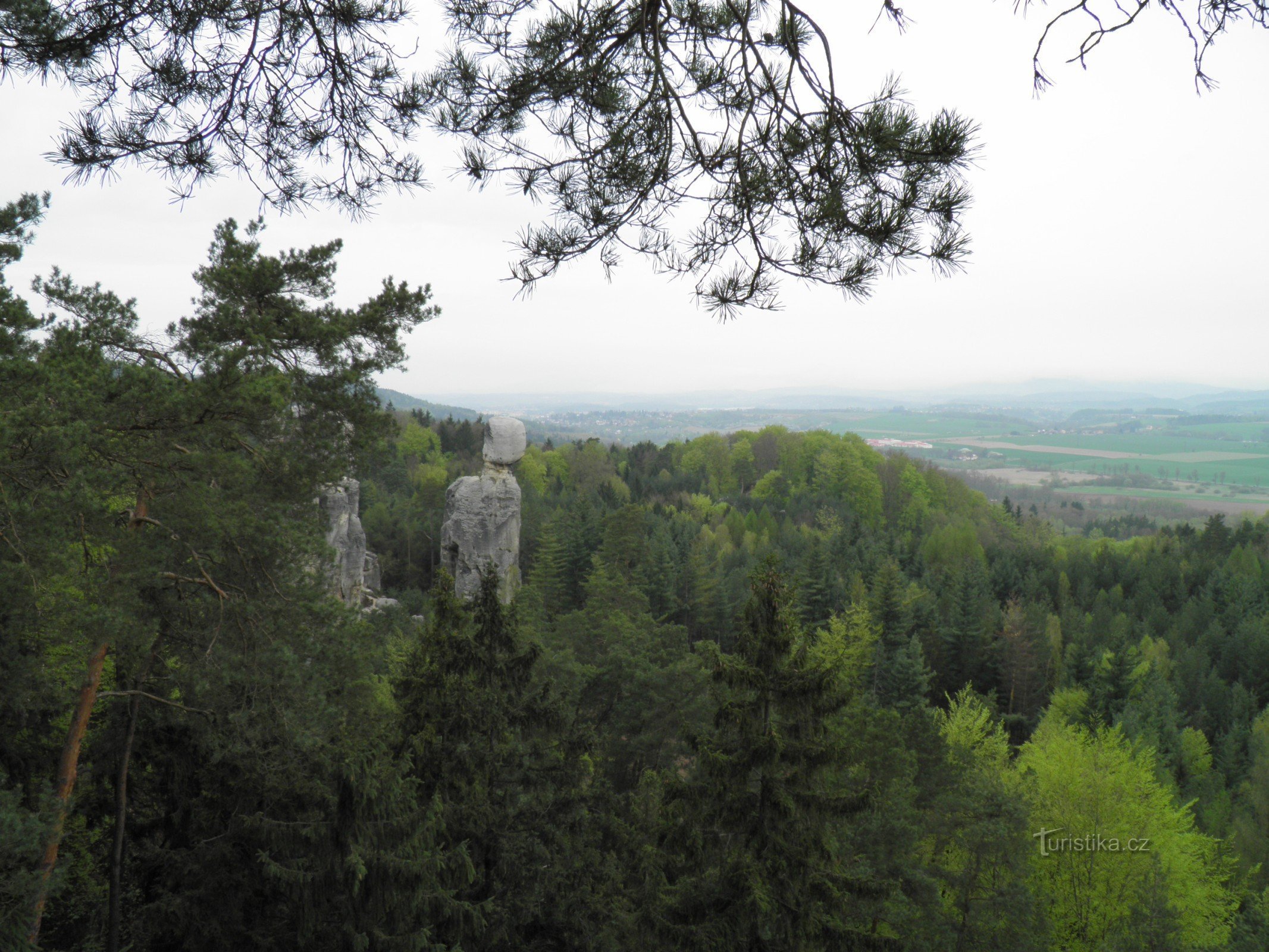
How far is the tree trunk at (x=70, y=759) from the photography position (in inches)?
246

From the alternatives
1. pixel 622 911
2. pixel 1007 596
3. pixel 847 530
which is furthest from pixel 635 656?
pixel 847 530

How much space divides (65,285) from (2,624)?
3.01m

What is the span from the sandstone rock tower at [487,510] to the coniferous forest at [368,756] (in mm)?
9145

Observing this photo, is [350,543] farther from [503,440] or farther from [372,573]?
[372,573]

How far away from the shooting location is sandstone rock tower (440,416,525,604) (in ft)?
78.5

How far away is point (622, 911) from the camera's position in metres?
8.87

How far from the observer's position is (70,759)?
665 cm

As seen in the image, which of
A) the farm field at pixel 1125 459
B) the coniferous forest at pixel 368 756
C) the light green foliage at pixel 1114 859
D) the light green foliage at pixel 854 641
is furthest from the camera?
the farm field at pixel 1125 459

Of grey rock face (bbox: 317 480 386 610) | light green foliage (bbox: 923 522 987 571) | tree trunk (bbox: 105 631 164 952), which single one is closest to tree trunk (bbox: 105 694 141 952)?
tree trunk (bbox: 105 631 164 952)

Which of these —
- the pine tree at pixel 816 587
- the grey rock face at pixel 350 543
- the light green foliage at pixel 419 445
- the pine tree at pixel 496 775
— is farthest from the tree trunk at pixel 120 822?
the light green foliage at pixel 419 445

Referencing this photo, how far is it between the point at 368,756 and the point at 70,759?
2.48 m

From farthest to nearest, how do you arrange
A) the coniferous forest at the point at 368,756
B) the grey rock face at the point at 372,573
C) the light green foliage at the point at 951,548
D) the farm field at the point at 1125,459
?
the farm field at the point at 1125,459
the light green foliage at the point at 951,548
the grey rock face at the point at 372,573
the coniferous forest at the point at 368,756

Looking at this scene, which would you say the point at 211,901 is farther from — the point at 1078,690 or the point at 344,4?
the point at 1078,690

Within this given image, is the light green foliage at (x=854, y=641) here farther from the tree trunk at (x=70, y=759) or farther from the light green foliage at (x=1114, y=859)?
the tree trunk at (x=70, y=759)
